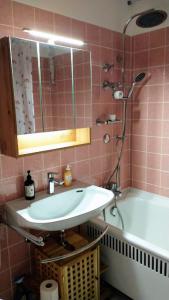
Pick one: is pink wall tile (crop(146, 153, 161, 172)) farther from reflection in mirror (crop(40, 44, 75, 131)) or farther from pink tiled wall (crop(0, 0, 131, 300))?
reflection in mirror (crop(40, 44, 75, 131))

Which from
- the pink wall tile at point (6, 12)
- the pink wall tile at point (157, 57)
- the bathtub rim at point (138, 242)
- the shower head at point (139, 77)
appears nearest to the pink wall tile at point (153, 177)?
the bathtub rim at point (138, 242)

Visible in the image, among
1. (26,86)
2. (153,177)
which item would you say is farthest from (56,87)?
(153,177)

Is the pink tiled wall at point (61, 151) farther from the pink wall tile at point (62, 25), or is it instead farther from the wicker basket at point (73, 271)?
the wicker basket at point (73, 271)

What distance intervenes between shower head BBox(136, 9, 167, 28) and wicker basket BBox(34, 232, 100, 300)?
73.6 inches

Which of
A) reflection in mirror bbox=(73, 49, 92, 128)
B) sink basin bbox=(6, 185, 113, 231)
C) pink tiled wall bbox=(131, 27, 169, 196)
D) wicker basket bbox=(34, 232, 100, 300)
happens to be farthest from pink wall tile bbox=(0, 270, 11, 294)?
pink tiled wall bbox=(131, 27, 169, 196)

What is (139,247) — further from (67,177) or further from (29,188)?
(29,188)

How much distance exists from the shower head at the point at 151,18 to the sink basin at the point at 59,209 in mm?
1482

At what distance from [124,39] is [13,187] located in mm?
1693

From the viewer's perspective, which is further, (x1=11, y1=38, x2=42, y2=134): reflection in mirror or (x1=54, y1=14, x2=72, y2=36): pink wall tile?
(x1=54, y1=14, x2=72, y2=36): pink wall tile

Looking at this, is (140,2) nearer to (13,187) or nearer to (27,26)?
(27,26)

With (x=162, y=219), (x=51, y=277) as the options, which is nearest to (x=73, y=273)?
(x=51, y=277)

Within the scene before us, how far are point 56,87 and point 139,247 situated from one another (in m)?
1.26

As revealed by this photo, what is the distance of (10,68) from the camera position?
4.44 feet

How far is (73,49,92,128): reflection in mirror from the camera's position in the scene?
181 centimetres
